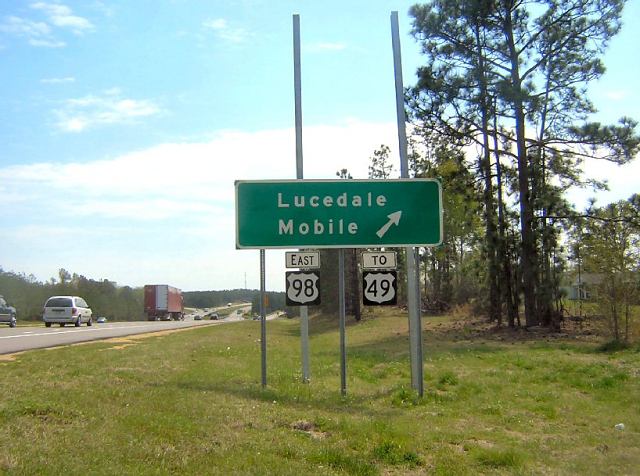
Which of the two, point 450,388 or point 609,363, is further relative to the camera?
point 609,363

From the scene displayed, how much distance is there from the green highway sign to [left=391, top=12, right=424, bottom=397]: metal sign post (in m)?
0.74

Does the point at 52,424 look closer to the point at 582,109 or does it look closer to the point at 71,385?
the point at 71,385

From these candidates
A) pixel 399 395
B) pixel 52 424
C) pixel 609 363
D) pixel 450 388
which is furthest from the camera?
pixel 609 363

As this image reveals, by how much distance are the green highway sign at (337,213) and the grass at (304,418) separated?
8.65 feet

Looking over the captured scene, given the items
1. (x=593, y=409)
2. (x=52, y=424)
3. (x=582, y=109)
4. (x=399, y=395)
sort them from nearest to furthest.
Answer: (x=52, y=424), (x=593, y=409), (x=399, y=395), (x=582, y=109)

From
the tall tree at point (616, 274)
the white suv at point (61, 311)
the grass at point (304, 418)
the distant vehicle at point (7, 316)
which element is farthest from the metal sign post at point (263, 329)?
the distant vehicle at point (7, 316)

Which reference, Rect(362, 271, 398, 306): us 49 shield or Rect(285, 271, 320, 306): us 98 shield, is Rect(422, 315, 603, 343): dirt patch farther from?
Rect(285, 271, 320, 306): us 98 shield

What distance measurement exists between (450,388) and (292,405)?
13.6 feet

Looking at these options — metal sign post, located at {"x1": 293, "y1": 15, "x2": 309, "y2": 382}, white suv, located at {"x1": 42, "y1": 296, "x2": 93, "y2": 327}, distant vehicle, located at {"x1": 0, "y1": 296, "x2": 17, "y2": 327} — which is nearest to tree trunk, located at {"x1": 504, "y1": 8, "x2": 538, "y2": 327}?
metal sign post, located at {"x1": 293, "y1": 15, "x2": 309, "y2": 382}

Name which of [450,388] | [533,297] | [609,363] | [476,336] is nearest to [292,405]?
[450,388]

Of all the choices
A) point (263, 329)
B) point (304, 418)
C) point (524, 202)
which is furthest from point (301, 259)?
point (524, 202)

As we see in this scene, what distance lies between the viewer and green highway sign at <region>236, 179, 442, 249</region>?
1141 centimetres

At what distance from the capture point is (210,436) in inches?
272

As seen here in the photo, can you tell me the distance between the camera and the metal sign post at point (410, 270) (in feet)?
37.8
